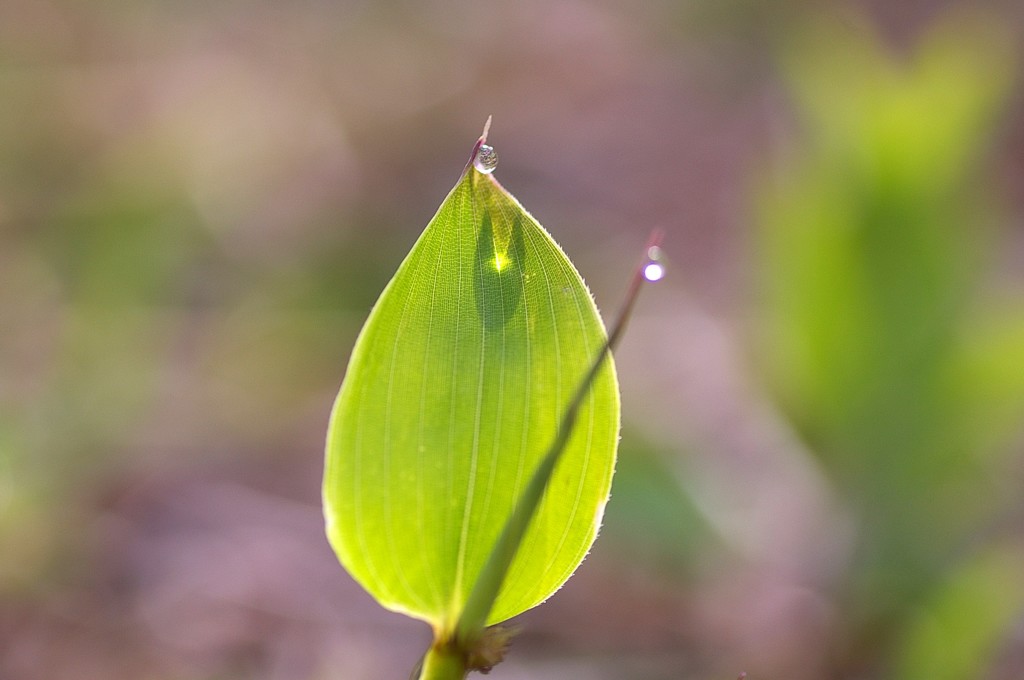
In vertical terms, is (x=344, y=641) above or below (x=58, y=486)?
below

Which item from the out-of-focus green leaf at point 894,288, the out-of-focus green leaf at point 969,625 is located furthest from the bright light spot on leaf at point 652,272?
the out-of-focus green leaf at point 894,288

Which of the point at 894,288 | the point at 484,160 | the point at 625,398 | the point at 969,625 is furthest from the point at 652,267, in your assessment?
the point at 625,398

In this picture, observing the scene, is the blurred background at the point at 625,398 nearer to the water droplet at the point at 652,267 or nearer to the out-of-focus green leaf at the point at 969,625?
the out-of-focus green leaf at the point at 969,625

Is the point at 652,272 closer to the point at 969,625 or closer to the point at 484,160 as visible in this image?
the point at 484,160

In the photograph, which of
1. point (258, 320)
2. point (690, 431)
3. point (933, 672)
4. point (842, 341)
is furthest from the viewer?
point (258, 320)

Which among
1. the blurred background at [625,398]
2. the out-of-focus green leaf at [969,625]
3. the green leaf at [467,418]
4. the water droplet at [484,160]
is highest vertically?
the blurred background at [625,398]

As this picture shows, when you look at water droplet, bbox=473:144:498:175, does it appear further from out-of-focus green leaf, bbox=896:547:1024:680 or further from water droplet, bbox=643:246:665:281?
out-of-focus green leaf, bbox=896:547:1024:680

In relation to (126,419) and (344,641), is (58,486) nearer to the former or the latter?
(126,419)

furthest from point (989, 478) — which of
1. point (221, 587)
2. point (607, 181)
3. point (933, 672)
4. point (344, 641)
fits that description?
point (607, 181)
